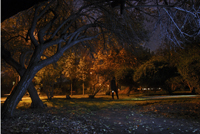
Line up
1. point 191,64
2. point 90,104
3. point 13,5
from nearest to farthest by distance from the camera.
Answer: point 13,5 < point 191,64 < point 90,104

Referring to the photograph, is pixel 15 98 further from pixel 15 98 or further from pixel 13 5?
pixel 13 5

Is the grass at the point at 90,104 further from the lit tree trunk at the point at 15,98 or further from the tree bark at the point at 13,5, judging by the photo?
the tree bark at the point at 13,5

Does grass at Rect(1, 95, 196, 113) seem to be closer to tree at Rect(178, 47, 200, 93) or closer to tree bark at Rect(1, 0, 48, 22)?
tree at Rect(178, 47, 200, 93)

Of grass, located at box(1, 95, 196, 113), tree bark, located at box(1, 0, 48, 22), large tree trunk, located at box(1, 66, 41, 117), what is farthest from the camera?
grass, located at box(1, 95, 196, 113)

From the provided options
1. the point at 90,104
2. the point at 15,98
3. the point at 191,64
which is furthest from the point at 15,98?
the point at 191,64

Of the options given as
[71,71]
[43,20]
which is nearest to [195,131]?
[43,20]

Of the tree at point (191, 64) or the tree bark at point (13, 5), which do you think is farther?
the tree at point (191, 64)

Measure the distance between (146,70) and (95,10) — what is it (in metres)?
15.6

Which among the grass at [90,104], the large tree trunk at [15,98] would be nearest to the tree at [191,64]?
the grass at [90,104]

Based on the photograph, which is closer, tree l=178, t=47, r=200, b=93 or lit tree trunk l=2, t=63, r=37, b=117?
lit tree trunk l=2, t=63, r=37, b=117

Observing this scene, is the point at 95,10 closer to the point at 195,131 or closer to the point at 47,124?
the point at 47,124

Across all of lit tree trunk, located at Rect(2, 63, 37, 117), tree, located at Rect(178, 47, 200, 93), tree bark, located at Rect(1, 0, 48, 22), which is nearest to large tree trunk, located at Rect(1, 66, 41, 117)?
lit tree trunk, located at Rect(2, 63, 37, 117)

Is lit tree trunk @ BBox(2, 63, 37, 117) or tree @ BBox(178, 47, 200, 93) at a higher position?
tree @ BBox(178, 47, 200, 93)

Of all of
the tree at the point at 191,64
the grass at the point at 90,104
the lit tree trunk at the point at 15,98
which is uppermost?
the tree at the point at 191,64
